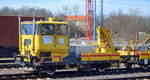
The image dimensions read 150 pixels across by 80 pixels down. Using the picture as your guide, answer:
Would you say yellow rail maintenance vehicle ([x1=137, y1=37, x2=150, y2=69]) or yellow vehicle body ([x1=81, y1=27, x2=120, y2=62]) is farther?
yellow rail maintenance vehicle ([x1=137, y1=37, x2=150, y2=69])

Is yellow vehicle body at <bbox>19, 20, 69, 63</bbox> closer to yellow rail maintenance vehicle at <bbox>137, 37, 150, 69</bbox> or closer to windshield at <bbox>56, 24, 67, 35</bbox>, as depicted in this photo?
windshield at <bbox>56, 24, 67, 35</bbox>

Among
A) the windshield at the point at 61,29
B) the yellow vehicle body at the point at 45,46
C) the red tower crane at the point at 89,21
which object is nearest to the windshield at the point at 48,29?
the yellow vehicle body at the point at 45,46

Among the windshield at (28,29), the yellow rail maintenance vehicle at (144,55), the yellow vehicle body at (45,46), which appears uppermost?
the windshield at (28,29)

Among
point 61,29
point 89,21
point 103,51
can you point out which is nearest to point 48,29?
point 61,29

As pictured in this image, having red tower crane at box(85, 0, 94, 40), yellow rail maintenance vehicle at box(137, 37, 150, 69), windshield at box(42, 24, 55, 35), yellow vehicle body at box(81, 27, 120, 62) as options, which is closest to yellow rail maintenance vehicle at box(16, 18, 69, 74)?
windshield at box(42, 24, 55, 35)

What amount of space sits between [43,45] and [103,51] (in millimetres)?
4265

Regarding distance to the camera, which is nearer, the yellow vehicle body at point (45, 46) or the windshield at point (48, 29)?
the yellow vehicle body at point (45, 46)

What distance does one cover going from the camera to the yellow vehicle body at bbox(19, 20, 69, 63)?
54.5 feet

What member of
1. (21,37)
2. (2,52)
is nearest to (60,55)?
(21,37)

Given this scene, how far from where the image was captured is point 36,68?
1678 cm

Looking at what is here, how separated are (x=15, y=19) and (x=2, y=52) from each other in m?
3.48

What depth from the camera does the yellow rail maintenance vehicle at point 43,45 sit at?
16531 millimetres

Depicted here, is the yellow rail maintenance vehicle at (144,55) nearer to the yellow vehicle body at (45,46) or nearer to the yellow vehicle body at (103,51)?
the yellow vehicle body at (103,51)

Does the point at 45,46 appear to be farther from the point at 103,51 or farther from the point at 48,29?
the point at 103,51
